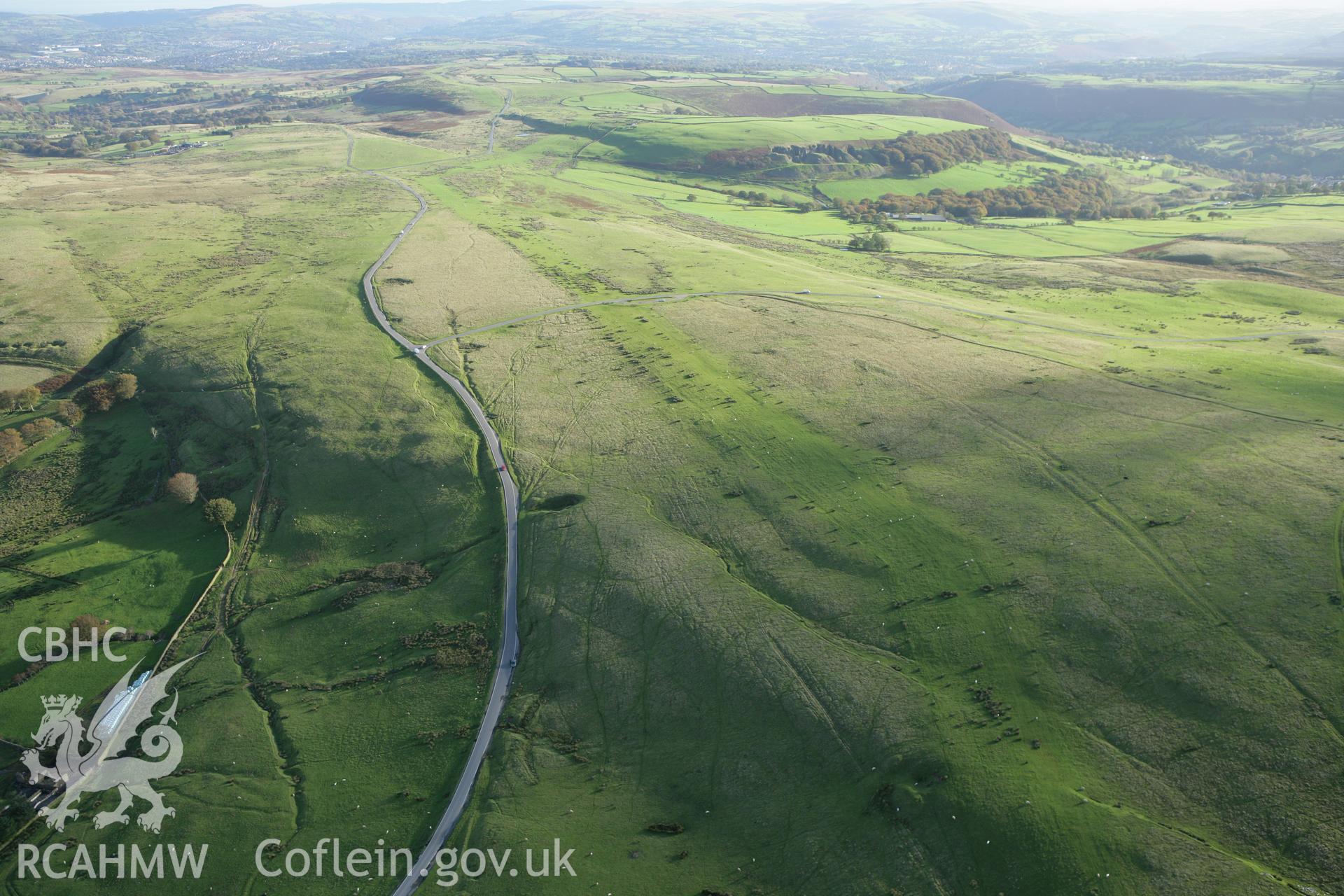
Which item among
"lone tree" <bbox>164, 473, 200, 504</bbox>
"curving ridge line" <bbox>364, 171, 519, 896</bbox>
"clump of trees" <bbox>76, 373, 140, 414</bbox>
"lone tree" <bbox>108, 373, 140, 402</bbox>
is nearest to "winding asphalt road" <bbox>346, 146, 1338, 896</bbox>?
"curving ridge line" <bbox>364, 171, 519, 896</bbox>

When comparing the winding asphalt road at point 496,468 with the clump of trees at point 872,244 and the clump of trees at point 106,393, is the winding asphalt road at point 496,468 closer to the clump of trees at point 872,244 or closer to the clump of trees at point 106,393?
the clump of trees at point 106,393

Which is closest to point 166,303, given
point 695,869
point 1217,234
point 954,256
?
point 695,869

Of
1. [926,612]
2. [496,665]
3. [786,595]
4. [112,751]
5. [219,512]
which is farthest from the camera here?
[219,512]

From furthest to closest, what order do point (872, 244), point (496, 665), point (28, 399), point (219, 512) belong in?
point (872, 244) < point (28, 399) < point (219, 512) < point (496, 665)

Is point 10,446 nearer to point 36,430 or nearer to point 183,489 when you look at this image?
point 36,430

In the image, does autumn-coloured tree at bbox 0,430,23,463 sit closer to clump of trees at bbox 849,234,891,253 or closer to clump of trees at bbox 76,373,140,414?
clump of trees at bbox 76,373,140,414

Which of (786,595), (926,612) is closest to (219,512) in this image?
(786,595)

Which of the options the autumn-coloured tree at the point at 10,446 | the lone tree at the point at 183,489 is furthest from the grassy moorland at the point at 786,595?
the autumn-coloured tree at the point at 10,446

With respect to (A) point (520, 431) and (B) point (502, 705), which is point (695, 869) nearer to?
(B) point (502, 705)
